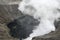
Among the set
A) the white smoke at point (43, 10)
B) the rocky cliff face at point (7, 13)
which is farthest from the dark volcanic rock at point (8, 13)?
the white smoke at point (43, 10)

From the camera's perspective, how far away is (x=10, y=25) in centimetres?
2545

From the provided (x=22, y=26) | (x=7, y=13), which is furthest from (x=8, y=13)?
Result: (x=22, y=26)

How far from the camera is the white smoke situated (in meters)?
27.5

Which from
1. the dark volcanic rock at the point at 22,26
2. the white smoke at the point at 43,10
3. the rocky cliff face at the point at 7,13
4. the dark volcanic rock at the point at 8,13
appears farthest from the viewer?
the white smoke at the point at 43,10

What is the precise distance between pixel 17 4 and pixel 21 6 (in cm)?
66

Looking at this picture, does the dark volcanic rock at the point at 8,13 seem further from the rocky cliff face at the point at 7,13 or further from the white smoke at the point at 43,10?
the white smoke at the point at 43,10

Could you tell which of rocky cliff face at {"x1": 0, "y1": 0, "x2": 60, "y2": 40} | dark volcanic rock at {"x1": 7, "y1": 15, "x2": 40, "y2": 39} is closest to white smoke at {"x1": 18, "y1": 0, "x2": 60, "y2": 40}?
dark volcanic rock at {"x1": 7, "y1": 15, "x2": 40, "y2": 39}

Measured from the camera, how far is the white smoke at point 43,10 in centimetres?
2745

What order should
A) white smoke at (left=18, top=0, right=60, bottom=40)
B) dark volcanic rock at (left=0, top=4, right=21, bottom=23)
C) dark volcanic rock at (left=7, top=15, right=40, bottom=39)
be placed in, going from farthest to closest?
white smoke at (left=18, top=0, right=60, bottom=40) → dark volcanic rock at (left=0, top=4, right=21, bottom=23) → dark volcanic rock at (left=7, top=15, right=40, bottom=39)

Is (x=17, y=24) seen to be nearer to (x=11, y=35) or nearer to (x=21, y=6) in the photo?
(x=11, y=35)

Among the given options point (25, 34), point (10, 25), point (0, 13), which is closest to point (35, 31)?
point (25, 34)

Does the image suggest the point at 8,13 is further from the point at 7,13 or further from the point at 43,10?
the point at 43,10

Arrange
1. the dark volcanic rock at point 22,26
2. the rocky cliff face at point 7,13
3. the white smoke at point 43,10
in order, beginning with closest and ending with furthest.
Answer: the rocky cliff face at point 7,13 → the dark volcanic rock at point 22,26 → the white smoke at point 43,10

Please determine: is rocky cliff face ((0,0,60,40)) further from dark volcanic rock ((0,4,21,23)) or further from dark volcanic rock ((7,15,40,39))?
dark volcanic rock ((7,15,40,39))
